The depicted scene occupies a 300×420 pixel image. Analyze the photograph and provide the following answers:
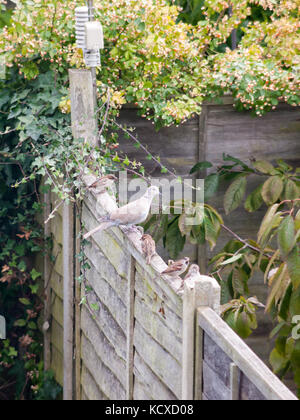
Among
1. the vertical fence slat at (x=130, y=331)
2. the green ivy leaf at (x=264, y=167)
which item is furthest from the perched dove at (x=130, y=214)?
the green ivy leaf at (x=264, y=167)

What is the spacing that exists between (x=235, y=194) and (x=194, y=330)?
1780mm

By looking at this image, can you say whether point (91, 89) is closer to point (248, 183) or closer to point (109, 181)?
point (109, 181)

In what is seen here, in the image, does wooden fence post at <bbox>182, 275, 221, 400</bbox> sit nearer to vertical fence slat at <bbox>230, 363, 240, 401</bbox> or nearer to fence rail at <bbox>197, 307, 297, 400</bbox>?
fence rail at <bbox>197, 307, 297, 400</bbox>

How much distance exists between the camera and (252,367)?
146 cm

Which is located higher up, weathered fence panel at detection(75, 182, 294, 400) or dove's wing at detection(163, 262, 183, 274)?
dove's wing at detection(163, 262, 183, 274)

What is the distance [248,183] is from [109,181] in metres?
1.16

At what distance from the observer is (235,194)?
3.45 m

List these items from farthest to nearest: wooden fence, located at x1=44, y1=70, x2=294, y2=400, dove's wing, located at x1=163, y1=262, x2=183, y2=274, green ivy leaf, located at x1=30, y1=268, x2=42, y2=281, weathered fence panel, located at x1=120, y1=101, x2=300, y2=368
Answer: green ivy leaf, located at x1=30, y1=268, x2=42, y2=281, weathered fence panel, located at x1=120, y1=101, x2=300, y2=368, dove's wing, located at x1=163, y1=262, x2=183, y2=274, wooden fence, located at x1=44, y1=70, x2=294, y2=400

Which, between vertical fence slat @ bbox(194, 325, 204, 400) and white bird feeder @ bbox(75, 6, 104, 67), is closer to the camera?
vertical fence slat @ bbox(194, 325, 204, 400)

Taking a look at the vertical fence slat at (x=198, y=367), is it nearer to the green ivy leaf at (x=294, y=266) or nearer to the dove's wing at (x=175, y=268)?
the dove's wing at (x=175, y=268)

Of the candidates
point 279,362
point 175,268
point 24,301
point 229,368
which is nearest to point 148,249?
point 175,268

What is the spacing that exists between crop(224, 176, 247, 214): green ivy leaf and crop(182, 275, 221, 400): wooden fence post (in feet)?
5.66

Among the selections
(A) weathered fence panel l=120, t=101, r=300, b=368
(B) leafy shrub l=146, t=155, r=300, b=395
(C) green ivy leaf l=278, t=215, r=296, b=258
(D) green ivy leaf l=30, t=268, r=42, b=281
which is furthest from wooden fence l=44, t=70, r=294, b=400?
(C) green ivy leaf l=278, t=215, r=296, b=258

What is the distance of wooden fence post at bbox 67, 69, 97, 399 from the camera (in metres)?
3.08
